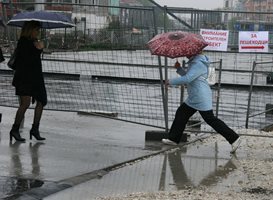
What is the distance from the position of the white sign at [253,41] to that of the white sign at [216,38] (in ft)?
1.05

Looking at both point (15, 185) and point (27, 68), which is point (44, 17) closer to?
point (27, 68)

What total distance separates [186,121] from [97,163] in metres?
1.87

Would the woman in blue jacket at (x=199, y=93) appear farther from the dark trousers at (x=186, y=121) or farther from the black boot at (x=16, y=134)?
the black boot at (x=16, y=134)

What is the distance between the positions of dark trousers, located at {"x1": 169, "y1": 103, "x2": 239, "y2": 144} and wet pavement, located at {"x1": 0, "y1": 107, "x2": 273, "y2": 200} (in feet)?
0.77

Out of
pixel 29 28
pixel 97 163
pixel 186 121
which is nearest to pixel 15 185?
pixel 97 163

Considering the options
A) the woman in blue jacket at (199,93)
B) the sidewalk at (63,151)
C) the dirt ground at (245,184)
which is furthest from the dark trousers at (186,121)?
the sidewalk at (63,151)

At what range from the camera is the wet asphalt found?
265 inches

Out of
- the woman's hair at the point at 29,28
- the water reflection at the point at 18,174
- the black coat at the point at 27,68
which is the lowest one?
the water reflection at the point at 18,174

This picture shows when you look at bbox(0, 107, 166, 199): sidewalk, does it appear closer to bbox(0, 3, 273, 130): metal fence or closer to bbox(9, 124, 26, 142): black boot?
bbox(9, 124, 26, 142): black boot

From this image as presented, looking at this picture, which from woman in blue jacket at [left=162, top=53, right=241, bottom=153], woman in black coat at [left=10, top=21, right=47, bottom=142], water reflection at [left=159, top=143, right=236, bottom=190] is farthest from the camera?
woman in black coat at [left=10, top=21, right=47, bottom=142]

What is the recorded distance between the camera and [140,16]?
9852mm

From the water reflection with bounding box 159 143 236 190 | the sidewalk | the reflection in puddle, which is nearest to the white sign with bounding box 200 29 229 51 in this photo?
the water reflection with bounding box 159 143 236 190

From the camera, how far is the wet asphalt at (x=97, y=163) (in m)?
6.72

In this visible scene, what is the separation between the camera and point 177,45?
8.66m
